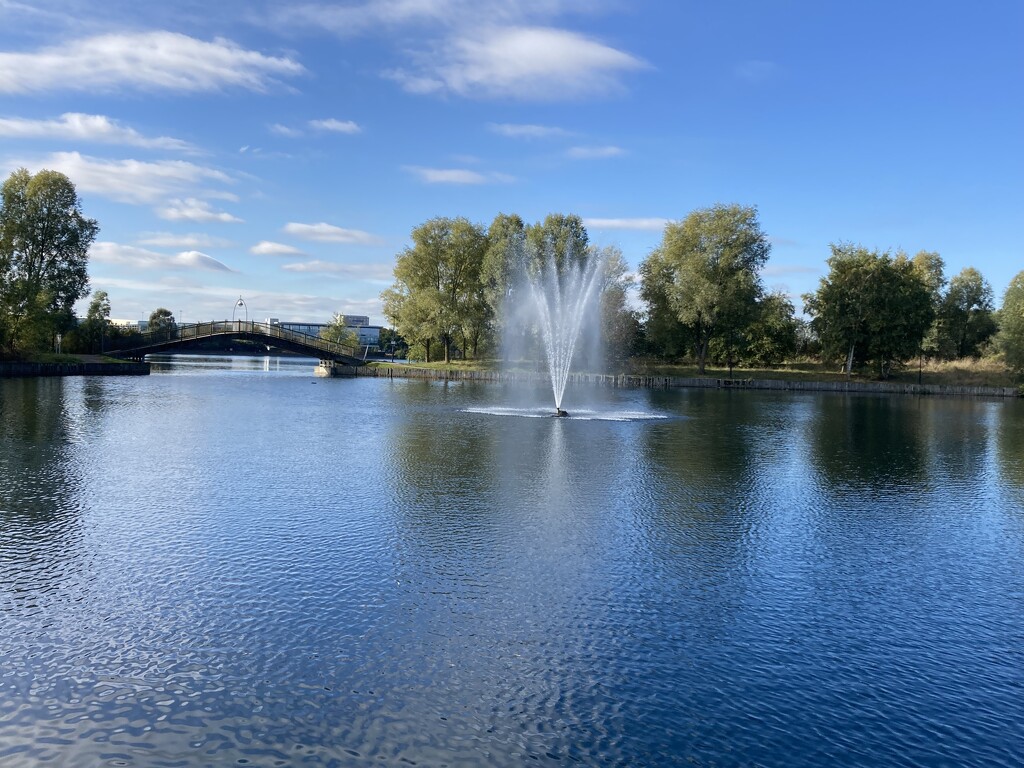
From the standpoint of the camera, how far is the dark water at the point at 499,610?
8.70 metres

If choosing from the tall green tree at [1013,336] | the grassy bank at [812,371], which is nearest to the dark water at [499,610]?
the tall green tree at [1013,336]

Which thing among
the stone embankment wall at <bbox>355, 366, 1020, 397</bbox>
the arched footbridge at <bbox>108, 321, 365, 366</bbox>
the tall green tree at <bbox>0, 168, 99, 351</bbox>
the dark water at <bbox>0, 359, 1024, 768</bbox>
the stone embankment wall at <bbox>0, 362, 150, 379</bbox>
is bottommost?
the dark water at <bbox>0, 359, 1024, 768</bbox>

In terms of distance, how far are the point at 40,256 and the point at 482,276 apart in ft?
155

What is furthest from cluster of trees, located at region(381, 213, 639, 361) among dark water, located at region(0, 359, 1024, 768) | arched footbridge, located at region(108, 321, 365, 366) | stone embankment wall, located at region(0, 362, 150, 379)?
dark water, located at region(0, 359, 1024, 768)

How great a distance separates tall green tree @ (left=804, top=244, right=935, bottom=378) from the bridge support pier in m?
57.5

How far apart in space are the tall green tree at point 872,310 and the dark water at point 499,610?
192 ft

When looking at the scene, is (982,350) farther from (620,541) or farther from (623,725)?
(623,725)

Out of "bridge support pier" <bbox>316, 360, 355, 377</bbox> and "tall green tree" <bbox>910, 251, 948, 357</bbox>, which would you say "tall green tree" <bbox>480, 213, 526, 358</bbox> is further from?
"tall green tree" <bbox>910, 251, 948, 357</bbox>

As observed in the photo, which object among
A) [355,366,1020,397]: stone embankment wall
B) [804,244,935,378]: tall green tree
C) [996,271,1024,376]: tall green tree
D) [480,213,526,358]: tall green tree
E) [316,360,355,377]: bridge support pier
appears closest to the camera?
[996,271,1024,376]: tall green tree

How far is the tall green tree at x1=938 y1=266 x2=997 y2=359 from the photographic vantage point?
317ft

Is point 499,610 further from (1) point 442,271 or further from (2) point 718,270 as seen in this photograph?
(1) point 442,271

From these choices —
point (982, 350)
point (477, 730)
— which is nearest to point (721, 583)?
point (477, 730)

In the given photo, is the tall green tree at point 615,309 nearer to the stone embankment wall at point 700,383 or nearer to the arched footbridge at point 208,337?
the stone embankment wall at point 700,383

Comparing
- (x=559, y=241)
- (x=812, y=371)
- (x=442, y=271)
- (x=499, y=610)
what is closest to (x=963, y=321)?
(x=812, y=371)
